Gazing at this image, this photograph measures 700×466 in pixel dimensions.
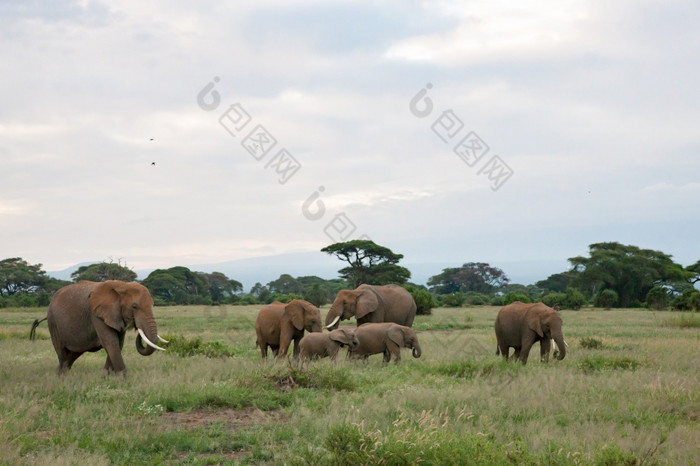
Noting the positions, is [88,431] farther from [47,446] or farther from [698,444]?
[698,444]

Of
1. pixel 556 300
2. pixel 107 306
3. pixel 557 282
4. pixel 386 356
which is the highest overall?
pixel 557 282

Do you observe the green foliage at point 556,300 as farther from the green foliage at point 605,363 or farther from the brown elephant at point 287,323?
the brown elephant at point 287,323

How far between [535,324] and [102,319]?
A: 8.97 m

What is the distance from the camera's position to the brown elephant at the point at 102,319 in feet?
39.9

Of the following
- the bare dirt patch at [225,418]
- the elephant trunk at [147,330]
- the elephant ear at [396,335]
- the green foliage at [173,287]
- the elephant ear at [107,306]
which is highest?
the green foliage at [173,287]

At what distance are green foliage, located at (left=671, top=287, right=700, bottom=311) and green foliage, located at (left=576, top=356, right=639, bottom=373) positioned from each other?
25.1 meters

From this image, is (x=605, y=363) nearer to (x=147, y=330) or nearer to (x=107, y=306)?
(x=147, y=330)

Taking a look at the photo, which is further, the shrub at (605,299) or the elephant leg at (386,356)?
the shrub at (605,299)

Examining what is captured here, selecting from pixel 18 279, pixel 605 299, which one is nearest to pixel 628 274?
pixel 605 299

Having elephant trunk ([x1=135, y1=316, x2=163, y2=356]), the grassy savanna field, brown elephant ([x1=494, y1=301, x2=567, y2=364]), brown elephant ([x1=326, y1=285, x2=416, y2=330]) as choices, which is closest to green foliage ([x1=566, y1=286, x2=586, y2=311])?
brown elephant ([x1=326, y1=285, x2=416, y2=330])

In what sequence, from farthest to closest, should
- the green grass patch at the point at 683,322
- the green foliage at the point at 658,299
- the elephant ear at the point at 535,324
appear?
the green foliage at the point at 658,299
the green grass patch at the point at 683,322
the elephant ear at the point at 535,324

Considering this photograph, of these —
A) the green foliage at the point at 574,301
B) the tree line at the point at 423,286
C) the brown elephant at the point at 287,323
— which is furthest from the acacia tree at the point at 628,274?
the brown elephant at the point at 287,323

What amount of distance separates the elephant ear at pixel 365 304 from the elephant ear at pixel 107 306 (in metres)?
8.20

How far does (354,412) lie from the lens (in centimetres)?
930
